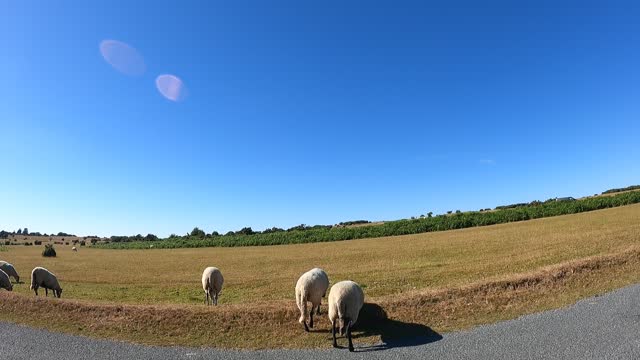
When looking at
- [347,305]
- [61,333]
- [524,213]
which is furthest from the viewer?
Result: [524,213]

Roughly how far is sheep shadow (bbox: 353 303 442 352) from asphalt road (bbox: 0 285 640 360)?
3.7 inches

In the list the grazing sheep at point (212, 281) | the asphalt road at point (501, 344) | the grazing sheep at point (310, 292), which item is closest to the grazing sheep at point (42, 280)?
the grazing sheep at point (212, 281)

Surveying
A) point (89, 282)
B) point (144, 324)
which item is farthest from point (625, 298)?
point (89, 282)

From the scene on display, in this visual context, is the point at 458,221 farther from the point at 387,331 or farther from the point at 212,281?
the point at 387,331

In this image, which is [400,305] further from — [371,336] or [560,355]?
[560,355]

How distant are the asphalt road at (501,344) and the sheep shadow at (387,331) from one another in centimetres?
9

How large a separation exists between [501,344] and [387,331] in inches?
138

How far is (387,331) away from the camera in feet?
42.4

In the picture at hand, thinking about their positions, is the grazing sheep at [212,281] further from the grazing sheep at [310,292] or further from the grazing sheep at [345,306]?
the grazing sheep at [345,306]

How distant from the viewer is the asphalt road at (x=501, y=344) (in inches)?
394

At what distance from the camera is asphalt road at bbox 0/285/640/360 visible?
1001 centimetres

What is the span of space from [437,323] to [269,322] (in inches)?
220

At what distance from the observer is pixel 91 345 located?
12.7m

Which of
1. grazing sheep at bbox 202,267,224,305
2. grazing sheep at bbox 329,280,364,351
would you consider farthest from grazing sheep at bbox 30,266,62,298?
grazing sheep at bbox 329,280,364,351
